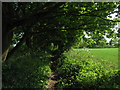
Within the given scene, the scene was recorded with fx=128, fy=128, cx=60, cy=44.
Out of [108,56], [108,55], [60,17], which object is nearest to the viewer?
[60,17]

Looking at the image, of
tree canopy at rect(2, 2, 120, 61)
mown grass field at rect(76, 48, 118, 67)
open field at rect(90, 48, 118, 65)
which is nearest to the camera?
tree canopy at rect(2, 2, 120, 61)

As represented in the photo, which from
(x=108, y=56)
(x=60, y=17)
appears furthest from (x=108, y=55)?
(x=60, y=17)

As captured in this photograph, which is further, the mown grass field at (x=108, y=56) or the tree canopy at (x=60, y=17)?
the mown grass field at (x=108, y=56)

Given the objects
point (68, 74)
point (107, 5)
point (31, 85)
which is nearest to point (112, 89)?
point (31, 85)

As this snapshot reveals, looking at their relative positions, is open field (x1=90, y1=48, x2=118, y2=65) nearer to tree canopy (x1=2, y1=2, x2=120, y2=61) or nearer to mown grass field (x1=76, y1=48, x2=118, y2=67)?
mown grass field (x1=76, y1=48, x2=118, y2=67)

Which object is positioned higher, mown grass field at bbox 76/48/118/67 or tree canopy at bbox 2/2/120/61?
tree canopy at bbox 2/2/120/61

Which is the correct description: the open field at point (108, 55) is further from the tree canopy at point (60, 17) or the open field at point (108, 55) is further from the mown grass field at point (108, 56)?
the tree canopy at point (60, 17)

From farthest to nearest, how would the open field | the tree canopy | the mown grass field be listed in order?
the open field
the mown grass field
the tree canopy

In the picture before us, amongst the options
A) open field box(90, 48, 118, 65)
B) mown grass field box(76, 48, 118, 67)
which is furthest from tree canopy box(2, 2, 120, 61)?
open field box(90, 48, 118, 65)

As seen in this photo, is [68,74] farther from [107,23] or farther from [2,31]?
[2,31]

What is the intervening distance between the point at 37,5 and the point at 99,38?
4.80 meters

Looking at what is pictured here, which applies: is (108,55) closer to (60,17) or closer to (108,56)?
(108,56)

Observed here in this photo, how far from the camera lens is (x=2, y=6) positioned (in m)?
6.52

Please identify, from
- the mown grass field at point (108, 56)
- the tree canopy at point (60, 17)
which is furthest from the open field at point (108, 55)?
the tree canopy at point (60, 17)
